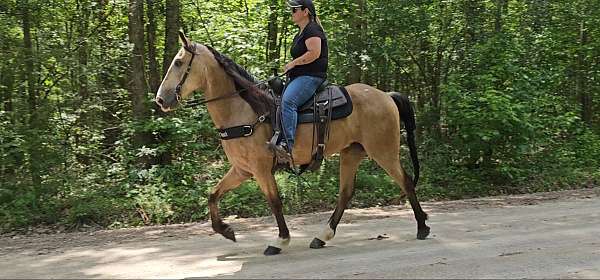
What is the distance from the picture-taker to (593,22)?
615 inches

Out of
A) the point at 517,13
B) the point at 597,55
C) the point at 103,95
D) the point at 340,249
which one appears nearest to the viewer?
the point at 340,249

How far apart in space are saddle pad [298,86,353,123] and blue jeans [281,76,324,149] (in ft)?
0.37

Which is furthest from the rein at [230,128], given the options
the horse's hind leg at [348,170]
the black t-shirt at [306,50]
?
the horse's hind leg at [348,170]

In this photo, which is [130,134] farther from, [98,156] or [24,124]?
[24,124]

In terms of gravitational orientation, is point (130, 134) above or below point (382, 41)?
below

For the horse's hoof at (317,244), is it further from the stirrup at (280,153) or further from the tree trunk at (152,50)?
the tree trunk at (152,50)

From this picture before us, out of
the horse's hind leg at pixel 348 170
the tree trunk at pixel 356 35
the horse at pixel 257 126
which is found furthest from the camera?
the tree trunk at pixel 356 35

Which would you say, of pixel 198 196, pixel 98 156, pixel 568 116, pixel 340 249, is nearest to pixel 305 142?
pixel 340 249

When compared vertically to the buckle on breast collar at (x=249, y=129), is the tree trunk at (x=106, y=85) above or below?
above

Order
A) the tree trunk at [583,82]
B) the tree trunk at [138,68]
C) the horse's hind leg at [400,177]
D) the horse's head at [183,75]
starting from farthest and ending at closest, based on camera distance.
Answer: the tree trunk at [583,82], the tree trunk at [138,68], the horse's hind leg at [400,177], the horse's head at [183,75]

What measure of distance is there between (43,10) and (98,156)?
126 inches

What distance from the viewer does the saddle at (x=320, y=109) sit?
263 inches

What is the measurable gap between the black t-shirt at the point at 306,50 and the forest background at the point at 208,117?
3776 mm

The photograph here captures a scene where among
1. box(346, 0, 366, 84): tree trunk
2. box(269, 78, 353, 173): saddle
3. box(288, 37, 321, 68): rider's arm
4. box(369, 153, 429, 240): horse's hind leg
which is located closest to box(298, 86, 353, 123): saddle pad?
box(269, 78, 353, 173): saddle
